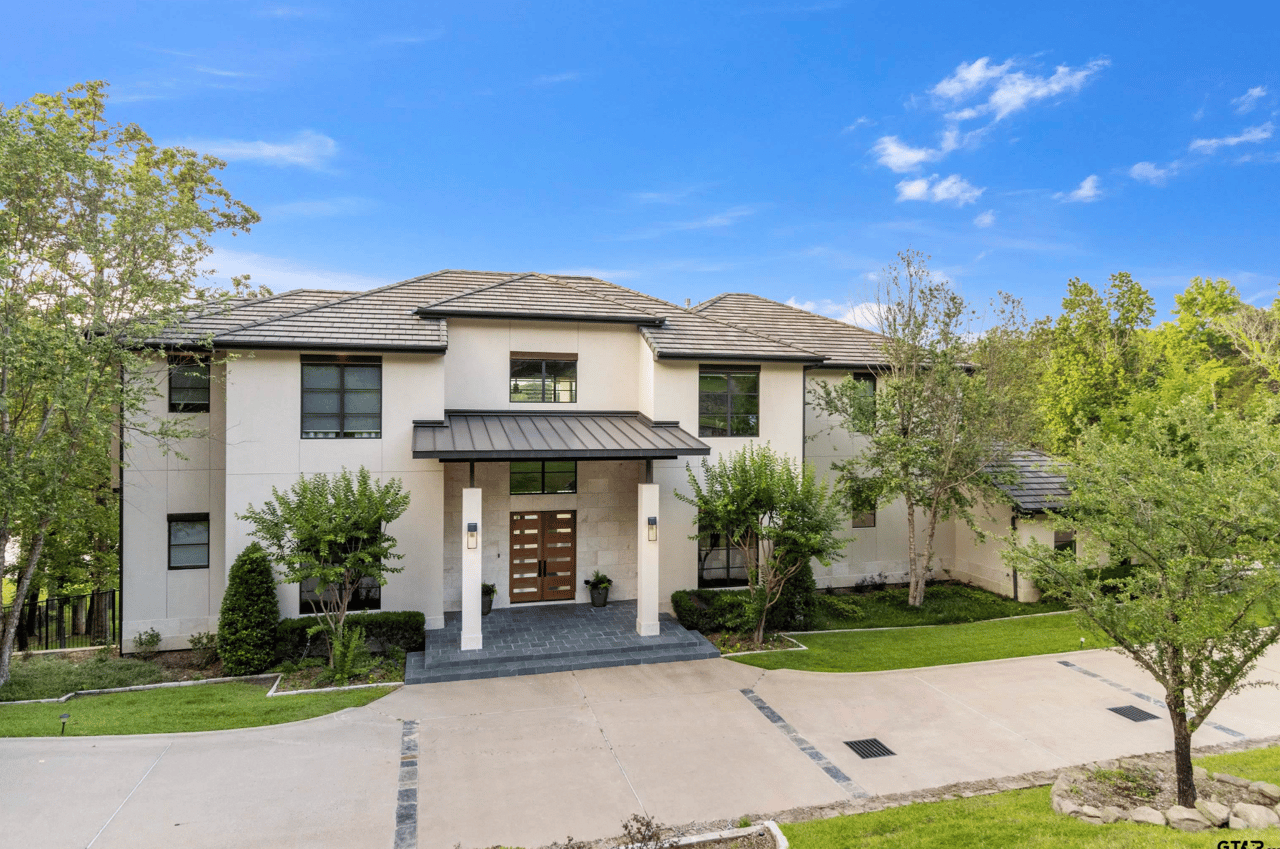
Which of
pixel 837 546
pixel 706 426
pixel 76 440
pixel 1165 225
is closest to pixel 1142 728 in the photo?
pixel 837 546

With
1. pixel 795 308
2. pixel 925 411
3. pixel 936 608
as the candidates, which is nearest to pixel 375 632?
pixel 936 608

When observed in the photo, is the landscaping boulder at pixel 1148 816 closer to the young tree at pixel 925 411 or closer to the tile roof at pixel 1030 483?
the young tree at pixel 925 411

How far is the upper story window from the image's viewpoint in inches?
607

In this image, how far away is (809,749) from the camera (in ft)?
28.7

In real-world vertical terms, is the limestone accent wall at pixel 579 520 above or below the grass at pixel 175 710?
above

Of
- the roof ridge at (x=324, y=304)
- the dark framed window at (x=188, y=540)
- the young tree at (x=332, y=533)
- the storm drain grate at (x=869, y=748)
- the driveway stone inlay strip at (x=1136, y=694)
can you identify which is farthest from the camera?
the dark framed window at (x=188, y=540)

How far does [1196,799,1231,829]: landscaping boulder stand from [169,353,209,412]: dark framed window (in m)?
17.8

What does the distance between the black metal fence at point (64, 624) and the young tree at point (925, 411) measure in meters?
19.5

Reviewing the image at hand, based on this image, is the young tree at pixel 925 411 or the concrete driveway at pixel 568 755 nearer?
the concrete driveway at pixel 568 755

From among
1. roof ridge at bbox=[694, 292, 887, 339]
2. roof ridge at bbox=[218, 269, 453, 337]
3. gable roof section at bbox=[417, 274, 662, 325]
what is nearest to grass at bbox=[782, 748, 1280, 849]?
gable roof section at bbox=[417, 274, 662, 325]

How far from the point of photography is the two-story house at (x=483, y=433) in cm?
1289

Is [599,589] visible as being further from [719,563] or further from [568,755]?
[568,755]

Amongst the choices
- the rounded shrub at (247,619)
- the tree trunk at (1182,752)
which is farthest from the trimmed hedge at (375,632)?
the tree trunk at (1182,752)

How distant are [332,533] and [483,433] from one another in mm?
3763
